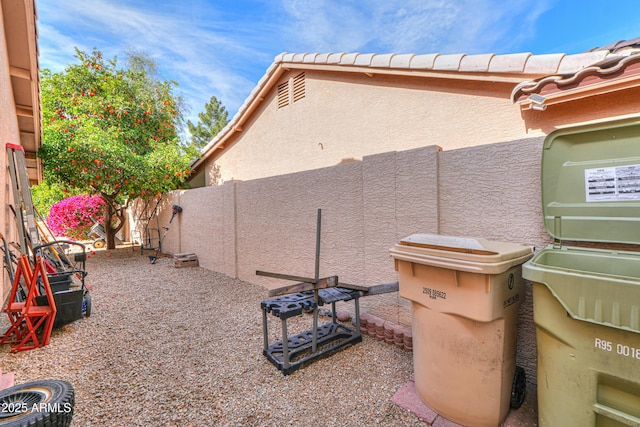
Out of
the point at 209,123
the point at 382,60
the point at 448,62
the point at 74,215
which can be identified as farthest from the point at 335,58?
the point at 209,123

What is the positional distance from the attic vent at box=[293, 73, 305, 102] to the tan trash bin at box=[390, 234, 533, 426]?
20.3ft

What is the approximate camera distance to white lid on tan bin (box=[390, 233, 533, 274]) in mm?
1759

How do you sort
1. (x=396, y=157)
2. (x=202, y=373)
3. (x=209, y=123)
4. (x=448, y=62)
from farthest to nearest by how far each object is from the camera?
(x=209, y=123) < (x=448, y=62) < (x=396, y=157) < (x=202, y=373)

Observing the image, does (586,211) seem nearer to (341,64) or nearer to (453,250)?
(453,250)

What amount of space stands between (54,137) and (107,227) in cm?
428

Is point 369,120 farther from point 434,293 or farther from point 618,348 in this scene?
point 618,348

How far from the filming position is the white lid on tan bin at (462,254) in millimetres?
1759

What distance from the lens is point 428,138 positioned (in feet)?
16.0

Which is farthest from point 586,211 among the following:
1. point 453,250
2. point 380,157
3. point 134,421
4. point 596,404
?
point 134,421

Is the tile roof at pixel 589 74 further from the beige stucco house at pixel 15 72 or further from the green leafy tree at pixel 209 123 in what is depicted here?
the green leafy tree at pixel 209 123

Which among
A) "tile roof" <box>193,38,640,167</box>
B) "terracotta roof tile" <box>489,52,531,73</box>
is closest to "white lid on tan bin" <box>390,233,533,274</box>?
"tile roof" <box>193,38,640,167</box>

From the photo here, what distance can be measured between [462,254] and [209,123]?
30524mm

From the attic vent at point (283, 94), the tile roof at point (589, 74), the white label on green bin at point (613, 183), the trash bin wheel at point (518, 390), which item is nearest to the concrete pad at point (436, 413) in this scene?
the trash bin wheel at point (518, 390)

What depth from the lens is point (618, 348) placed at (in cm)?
140
